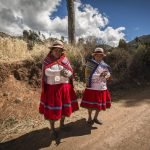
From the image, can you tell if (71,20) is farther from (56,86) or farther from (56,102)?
(56,102)

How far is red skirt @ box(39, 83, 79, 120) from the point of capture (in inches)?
223

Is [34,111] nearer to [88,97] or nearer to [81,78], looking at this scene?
[88,97]

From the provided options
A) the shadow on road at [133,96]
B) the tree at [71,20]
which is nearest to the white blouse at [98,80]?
the shadow on road at [133,96]

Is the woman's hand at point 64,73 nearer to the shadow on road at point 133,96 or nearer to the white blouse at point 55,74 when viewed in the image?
the white blouse at point 55,74

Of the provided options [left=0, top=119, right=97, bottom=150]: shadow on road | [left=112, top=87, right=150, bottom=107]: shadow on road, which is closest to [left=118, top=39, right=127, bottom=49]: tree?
[left=112, top=87, right=150, bottom=107]: shadow on road

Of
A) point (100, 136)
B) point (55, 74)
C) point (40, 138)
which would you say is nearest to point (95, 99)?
point (100, 136)

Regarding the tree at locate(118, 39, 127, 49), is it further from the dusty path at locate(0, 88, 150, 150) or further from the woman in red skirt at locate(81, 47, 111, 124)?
the woman in red skirt at locate(81, 47, 111, 124)

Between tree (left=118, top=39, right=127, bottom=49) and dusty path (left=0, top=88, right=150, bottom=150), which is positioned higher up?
tree (left=118, top=39, right=127, bottom=49)

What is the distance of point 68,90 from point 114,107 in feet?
9.06

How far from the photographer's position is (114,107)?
27.3ft

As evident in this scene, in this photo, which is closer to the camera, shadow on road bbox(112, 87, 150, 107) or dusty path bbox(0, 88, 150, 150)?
dusty path bbox(0, 88, 150, 150)

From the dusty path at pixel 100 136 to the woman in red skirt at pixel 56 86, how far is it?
1.93 feet

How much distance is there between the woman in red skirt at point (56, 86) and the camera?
567 centimetres

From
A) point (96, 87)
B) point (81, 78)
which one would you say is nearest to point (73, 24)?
point (81, 78)
